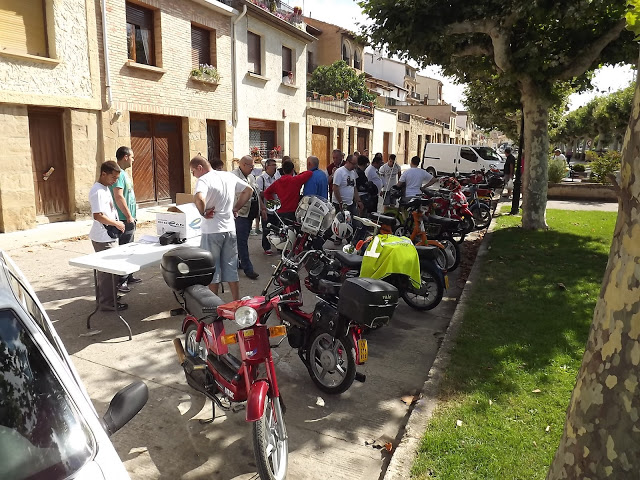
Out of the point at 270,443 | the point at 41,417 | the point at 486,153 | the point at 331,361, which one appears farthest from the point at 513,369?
the point at 486,153

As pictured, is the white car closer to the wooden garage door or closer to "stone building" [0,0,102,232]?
"stone building" [0,0,102,232]

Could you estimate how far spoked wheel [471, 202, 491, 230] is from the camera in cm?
1115

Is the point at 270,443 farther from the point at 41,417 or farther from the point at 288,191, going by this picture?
the point at 288,191

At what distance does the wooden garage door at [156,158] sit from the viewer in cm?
1309

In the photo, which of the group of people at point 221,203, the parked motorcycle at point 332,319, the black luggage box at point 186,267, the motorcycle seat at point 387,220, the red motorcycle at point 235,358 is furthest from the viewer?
the motorcycle seat at point 387,220

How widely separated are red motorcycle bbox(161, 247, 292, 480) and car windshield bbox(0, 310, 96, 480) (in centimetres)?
114

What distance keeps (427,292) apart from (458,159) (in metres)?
17.9

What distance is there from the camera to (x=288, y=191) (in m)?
7.71

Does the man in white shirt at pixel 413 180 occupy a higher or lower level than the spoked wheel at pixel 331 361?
higher

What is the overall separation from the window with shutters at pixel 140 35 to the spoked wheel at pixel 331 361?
1113cm

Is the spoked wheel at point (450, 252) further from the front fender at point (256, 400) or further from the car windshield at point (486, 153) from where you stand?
the car windshield at point (486, 153)

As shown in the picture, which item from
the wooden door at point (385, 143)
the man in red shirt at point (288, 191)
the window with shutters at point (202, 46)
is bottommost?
the man in red shirt at point (288, 191)

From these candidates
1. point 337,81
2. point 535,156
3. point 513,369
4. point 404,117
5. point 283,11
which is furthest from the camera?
point 404,117

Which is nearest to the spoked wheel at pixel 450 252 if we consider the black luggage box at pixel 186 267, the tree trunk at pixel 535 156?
the tree trunk at pixel 535 156
